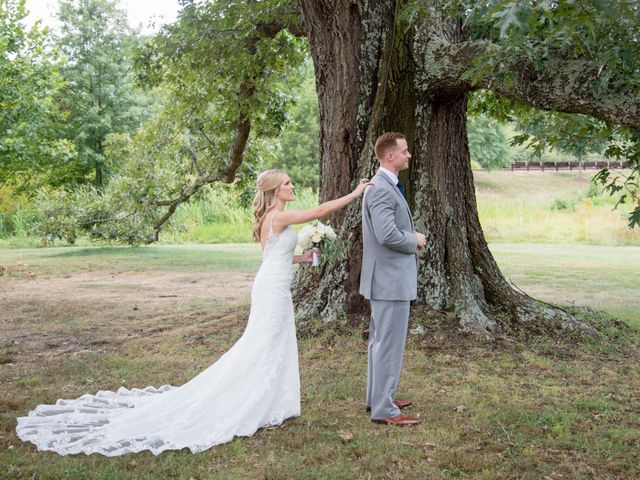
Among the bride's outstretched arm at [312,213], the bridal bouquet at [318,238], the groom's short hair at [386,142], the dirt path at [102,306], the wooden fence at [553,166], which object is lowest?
the dirt path at [102,306]

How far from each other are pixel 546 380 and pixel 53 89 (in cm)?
1977

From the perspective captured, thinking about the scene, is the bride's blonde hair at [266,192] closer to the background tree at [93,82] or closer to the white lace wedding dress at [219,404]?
the white lace wedding dress at [219,404]

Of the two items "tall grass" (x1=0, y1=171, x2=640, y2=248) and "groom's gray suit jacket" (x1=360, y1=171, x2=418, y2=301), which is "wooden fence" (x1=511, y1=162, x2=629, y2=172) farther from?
"groom's gray suit jacket" (x1=360, y1=171, x2=418, y2=301)

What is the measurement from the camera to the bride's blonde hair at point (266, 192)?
20.6ft

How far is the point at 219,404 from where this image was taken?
6.09m

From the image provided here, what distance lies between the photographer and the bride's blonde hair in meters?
6.27

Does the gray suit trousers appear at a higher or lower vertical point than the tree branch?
lower

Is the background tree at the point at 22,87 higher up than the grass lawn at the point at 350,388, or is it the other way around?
the background tree at the point at 22,87

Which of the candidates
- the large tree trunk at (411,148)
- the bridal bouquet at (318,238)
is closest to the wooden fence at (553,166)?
the large tree trunk at (411,148)

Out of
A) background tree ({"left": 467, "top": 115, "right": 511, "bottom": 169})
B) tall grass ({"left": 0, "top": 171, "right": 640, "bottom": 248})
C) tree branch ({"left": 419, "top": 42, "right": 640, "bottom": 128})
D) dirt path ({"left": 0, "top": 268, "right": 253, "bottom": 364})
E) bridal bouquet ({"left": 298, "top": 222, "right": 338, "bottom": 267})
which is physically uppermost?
background tree ({"left": 467, "top": 115, "right": 511, "bottom": 169})

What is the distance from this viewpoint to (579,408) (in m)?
6.62

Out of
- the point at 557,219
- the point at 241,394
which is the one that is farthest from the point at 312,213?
the point at 557,219

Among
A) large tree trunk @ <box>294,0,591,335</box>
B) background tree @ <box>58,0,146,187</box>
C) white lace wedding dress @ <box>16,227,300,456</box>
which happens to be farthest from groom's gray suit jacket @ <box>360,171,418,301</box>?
background tree @ <box>58,0,146,187</box>

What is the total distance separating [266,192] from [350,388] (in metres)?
2.13
